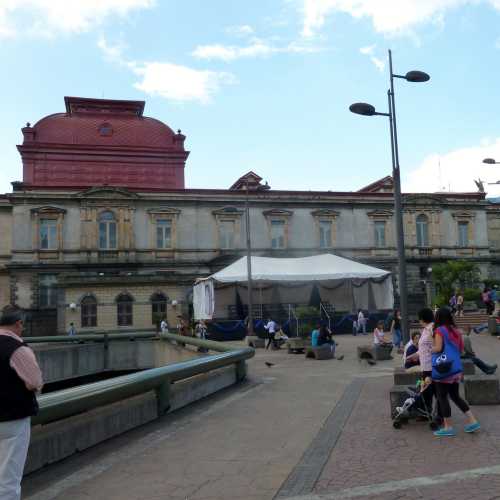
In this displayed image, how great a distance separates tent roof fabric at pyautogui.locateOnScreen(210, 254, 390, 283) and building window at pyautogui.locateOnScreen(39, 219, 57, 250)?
638 inches

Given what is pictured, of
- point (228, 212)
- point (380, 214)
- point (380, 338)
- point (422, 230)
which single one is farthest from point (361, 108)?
point (422, 230)

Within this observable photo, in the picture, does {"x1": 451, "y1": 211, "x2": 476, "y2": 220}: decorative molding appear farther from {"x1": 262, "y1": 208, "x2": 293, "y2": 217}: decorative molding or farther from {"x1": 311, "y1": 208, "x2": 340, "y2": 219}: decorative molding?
{"x1": 262, "y1": 208, "x2": 293, "y2": 217}: decorative molding

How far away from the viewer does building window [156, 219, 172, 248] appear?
41844 mm

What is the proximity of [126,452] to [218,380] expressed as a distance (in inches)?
180

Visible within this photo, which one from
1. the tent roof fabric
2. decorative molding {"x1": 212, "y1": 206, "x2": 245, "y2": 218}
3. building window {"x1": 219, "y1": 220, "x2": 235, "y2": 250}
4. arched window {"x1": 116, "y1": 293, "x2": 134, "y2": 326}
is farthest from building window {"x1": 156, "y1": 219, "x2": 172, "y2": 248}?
the tent roof fabric

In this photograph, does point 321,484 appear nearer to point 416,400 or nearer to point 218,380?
point 416,400

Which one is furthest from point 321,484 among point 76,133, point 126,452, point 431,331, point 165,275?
point 76,133

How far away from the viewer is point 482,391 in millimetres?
8938

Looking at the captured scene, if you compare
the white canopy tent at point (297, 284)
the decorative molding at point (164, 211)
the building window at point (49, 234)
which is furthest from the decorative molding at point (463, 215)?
the building window at point (49, 234)

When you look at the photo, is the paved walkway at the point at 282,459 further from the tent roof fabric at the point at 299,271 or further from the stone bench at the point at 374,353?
the tent roof fabric at the point at 299,271

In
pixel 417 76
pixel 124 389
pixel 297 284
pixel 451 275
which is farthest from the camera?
pixel 451 275

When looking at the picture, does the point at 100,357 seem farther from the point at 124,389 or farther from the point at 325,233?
the point at 325,233

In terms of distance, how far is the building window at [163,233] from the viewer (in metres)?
41.8

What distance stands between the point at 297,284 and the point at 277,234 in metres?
13.7
